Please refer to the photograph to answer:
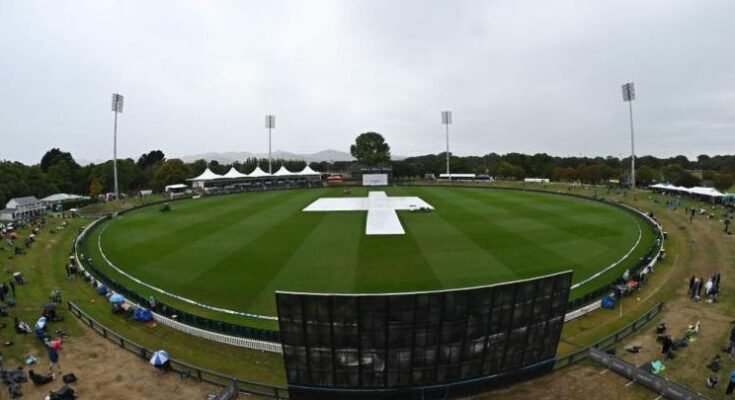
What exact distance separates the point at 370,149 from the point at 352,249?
104 meters

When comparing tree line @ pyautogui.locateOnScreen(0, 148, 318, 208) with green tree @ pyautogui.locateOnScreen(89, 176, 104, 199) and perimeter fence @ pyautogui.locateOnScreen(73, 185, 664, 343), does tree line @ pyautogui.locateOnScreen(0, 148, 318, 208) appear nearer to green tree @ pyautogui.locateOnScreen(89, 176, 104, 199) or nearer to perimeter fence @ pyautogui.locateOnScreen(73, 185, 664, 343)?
green tree @ pyautogui.locateOnScreen(89, 176, 104, 199)

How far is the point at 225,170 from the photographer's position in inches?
5202

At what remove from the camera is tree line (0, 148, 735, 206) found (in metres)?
76.9

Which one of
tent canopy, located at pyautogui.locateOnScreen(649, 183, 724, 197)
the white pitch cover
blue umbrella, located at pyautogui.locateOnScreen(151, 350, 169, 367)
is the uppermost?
tent canopy, located at pyautogui.locateOnScreen(649, 183, 724, 197)

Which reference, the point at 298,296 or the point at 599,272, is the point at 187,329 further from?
the point at 599,272

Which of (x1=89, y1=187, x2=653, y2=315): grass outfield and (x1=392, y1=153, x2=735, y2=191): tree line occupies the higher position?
(x1=392, y1=153, x2=735, y2=191): tree line

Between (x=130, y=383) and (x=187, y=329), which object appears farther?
(x=187, y=329)

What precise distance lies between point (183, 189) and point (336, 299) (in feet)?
276

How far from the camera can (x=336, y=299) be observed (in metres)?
13.7

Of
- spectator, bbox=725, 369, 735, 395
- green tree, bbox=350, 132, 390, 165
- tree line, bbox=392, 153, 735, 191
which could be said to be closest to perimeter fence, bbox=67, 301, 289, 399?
spectator, bbox=725, 369, 735, 395

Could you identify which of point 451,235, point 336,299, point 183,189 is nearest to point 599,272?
point 451,235

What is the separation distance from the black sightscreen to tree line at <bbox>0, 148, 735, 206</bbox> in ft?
235

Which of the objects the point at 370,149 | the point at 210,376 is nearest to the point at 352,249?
the point at 210,376

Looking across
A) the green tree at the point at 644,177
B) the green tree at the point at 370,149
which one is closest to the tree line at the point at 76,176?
the green tree at the point at 370,149
